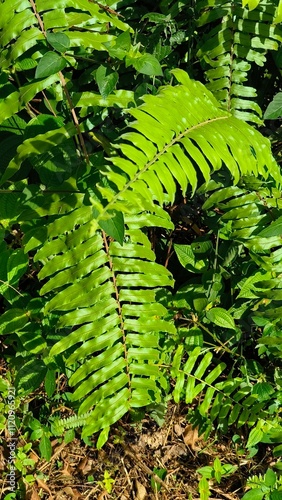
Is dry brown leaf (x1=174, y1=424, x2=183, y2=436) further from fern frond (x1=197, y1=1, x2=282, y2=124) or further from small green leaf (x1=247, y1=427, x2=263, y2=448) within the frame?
fern frond (x1=197, y1=1, x2=282, y2=124)

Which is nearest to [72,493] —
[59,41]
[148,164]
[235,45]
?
[148,164]

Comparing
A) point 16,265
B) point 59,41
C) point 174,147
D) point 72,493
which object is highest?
point 59,41

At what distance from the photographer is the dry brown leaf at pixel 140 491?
7.72 ft

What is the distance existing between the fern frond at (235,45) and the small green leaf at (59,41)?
0.69 m

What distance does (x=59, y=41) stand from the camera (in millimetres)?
1537

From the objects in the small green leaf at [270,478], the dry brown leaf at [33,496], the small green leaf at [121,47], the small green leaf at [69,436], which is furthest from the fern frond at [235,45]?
the dry brown leaf at [33,496]

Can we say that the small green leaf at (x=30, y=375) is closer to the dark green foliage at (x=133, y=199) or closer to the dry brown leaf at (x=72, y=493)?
the dark green foliage at (x=133, y=199)

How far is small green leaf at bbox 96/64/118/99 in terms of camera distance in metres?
1.62

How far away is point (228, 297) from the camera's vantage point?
232 centimetres

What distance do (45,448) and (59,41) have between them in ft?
5.20

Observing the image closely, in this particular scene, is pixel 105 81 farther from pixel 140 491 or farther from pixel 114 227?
pixel 140 491

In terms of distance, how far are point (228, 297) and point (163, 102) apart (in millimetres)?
1006

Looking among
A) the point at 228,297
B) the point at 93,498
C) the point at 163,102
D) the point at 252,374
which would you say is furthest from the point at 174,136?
the point at 93,498

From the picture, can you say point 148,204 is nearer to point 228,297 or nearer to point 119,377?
point 119,377
